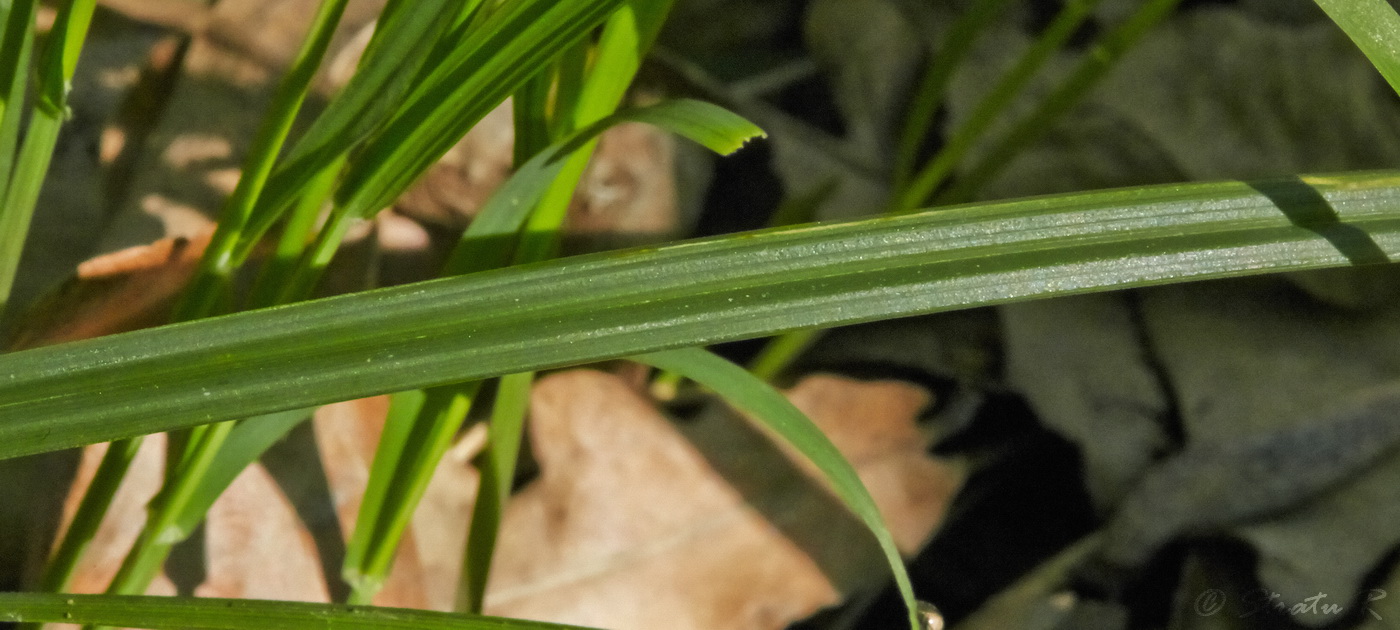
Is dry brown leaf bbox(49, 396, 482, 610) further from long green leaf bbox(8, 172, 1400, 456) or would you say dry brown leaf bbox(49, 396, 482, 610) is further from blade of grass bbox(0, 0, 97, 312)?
long green leaf bbox(8, 172, 1400, 456)

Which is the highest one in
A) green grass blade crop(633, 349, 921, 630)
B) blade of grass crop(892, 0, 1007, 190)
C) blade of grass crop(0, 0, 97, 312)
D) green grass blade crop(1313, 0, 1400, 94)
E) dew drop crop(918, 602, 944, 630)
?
blade of grass crop(0, 0, 97, 312)

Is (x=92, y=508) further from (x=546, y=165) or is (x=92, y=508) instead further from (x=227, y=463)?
(x=546, y=165)

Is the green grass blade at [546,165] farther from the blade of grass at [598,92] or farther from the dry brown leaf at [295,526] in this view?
the dry brown leaf at [295,526]

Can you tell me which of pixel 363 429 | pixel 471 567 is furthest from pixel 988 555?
pixel 363 429

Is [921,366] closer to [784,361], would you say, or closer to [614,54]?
[784,361]

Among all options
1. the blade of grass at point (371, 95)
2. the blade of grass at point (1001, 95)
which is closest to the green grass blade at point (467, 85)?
the blade of grass at point (371, 95)

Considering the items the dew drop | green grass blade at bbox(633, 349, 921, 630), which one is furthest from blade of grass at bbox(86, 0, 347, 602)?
the dew drop
